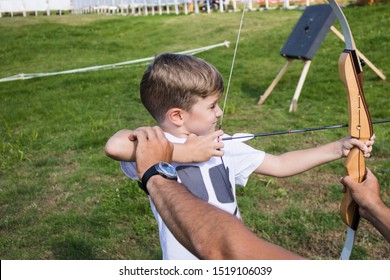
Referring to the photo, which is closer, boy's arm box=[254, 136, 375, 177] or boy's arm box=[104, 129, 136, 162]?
boy's arm box=[104, 129, 136, 162]

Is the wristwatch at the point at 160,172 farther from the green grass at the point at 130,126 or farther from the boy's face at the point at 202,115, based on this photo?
the green grass at the point at 130,126

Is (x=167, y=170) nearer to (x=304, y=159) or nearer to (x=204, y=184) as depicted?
(x=204, y=184)

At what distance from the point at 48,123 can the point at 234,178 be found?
531cm

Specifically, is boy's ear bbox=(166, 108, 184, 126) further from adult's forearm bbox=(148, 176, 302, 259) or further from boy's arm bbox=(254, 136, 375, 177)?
adult's forearm bbox=(148, 176, 302, 259)

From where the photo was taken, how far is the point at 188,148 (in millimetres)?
1894

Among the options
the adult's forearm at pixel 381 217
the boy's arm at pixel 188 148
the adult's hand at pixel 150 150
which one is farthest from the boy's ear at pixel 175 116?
the adult's forearm at pixel 381 217

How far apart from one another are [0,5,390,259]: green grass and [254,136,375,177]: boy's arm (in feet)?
4.00

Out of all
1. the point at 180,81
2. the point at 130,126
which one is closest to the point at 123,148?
the point at 180,81

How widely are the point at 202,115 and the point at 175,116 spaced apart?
0.11 meters

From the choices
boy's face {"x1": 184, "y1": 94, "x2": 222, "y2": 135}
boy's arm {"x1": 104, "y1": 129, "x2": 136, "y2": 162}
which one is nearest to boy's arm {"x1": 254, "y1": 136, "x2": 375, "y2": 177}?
boy's face {"x1": 184, "y1": 94, "x2": 222, "y2": 135}

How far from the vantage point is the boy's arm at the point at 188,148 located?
6.19ft

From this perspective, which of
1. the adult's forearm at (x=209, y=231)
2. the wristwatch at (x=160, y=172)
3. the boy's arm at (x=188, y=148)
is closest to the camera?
the adult's forearm at (x=209, y=231)

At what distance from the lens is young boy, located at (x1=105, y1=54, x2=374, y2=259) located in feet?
6.26
